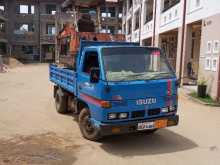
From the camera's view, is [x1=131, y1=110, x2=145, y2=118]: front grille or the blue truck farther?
[x1=131, y1=110, x2=145, y2=118]: front grille

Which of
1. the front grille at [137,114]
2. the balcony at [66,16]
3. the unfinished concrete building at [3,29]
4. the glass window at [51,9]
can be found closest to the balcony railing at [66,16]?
the balcony at [66,16]

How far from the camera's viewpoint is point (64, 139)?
24.7ft

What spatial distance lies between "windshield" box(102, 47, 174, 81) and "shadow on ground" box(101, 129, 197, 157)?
1.52 m

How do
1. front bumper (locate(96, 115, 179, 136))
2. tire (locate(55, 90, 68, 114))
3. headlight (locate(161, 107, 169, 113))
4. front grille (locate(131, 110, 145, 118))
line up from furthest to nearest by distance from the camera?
tire (locate(55, 90, 68, 114))
headlight (locate(161, 107, 169, 113))
front grille (locate(131, 110, 145, 118))
front bumper (locate(96, 115, 179, 136))

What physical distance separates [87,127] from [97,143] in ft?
1.47

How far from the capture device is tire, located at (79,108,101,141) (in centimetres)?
716

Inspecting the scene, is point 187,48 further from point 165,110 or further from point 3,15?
point 3,15

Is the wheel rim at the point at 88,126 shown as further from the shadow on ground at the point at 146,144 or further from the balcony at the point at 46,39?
the balcony at the point at 46,39

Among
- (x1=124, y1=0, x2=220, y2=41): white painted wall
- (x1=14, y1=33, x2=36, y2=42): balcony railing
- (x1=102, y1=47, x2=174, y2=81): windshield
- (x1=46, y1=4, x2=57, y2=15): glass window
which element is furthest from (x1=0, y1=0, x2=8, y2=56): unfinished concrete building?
(x1=102, y1=47, x2=174, y2=81): windshield

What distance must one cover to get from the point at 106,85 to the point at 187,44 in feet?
40.5

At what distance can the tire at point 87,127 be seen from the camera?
23.5 ft

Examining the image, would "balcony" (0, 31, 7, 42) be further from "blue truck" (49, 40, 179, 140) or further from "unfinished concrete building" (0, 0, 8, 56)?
"blue truck" (49, 40, 179, 140)

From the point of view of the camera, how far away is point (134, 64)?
279 inches

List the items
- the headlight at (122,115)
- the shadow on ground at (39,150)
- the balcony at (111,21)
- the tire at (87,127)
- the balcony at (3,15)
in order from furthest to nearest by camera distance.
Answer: the balcony at (111,21), the balcony at (3,15), the tire at (87,127), the headlight at (122,115), the shadow on ground at (39,150)
